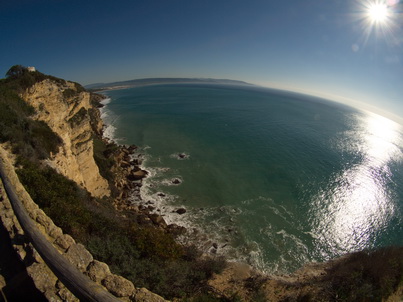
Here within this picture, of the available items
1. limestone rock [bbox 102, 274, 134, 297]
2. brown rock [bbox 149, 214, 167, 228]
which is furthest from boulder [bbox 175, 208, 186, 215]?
limestone rock [bbox 102, 274, 134, 297]

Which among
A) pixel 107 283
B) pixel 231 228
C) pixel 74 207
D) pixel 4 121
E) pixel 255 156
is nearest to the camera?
pixel 107 283

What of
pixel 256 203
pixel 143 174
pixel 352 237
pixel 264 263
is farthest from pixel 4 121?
pixel 352 237

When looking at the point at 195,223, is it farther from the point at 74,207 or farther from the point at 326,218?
the point at 326,218

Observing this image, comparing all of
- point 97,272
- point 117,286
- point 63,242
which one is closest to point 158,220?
point 63,242

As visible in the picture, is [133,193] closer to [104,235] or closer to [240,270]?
[240,270]

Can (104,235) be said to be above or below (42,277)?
below

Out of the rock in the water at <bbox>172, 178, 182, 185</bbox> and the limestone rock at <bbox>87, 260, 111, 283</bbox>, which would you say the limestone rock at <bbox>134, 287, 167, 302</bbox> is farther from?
the rock in the water at <bbox>172, 178, 182, 185</bbox>
